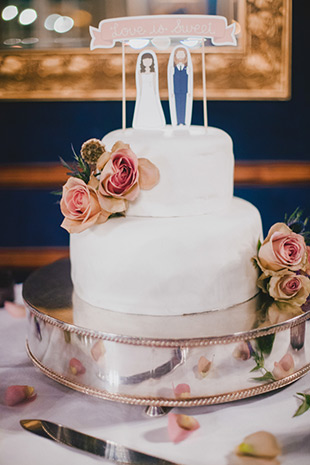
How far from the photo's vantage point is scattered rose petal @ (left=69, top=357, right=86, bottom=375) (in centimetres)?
160

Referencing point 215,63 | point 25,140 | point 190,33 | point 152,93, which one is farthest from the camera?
point 25,140

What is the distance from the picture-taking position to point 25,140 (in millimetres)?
3213

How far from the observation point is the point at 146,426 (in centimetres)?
152

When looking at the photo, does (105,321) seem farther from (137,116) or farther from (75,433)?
(137,116)

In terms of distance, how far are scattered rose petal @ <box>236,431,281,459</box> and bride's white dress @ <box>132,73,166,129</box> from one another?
115 centimetres

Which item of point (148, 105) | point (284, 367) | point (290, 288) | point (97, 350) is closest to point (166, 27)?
point (148, 105)

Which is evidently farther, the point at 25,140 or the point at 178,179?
the point at 25,140

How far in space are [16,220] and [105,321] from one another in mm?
1888

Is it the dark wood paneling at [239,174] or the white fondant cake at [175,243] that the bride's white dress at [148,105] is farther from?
the dark wood paneling at [239,174]

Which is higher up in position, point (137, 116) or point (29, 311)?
point (137, 116)

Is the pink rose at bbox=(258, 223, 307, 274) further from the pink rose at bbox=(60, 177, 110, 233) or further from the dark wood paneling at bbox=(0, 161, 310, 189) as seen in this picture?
the dark wood paneling at bbox=(0, 161, 310, 189)

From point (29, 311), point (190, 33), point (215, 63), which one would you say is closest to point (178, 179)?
point (190, 33)

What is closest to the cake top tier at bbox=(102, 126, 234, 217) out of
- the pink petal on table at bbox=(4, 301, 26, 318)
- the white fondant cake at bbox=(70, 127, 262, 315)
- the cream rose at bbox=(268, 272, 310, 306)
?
the white fondant cake at bbox=(70, 127, 262, 315)

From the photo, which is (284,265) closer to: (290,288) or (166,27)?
(290,288)
